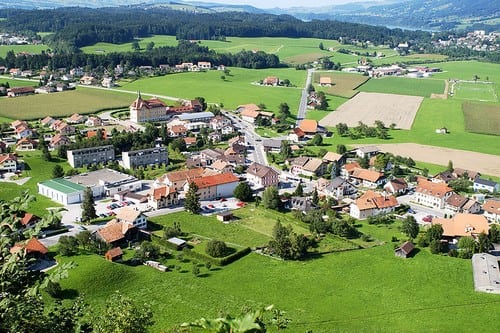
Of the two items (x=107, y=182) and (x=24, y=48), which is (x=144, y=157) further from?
(x=24, y=48)

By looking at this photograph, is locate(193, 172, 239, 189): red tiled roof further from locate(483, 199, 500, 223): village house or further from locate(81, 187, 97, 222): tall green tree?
locate(483, 199, 500, 223): village house

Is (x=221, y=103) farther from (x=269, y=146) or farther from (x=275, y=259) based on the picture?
(x=275, y=259)

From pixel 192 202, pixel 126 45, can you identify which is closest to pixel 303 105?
pixel 192 202

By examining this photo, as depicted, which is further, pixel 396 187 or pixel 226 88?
pixel 226 88

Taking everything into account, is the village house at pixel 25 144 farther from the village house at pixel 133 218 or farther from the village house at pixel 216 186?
the village house at pixel 133 218

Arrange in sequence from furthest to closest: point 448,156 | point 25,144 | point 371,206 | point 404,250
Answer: point 448,156 → point 25,144 → point 371,206 → point 404,250

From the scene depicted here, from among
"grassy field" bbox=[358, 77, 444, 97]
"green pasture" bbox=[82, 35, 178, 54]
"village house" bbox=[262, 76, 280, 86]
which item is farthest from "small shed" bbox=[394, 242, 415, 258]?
"green pasture" bbox=[82, 35, 178, 54]
